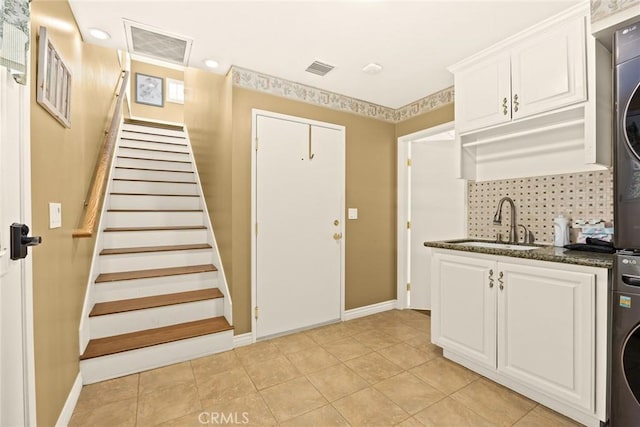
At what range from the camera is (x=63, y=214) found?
1.70 meters

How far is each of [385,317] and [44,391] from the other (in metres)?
2.93

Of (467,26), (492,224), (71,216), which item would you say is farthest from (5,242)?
(492,224)

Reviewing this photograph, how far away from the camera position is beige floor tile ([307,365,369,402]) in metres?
1.98

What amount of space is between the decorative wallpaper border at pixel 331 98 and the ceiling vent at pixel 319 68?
31cm

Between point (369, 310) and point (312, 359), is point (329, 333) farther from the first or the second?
point (369, 310)

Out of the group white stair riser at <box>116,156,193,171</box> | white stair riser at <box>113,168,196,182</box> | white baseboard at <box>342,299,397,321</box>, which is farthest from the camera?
white stair riser at <box>116,156,193,171</box>

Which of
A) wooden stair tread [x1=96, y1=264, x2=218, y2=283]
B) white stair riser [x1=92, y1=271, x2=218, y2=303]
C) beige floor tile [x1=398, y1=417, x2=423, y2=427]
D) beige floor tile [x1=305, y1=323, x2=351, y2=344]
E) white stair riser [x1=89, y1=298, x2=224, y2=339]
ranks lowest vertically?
beige floor tile [x1=305, y1=323, x2=351, y2=344]

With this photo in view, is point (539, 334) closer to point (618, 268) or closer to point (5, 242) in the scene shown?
point (618, 268)

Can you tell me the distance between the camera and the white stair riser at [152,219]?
3.17 meters

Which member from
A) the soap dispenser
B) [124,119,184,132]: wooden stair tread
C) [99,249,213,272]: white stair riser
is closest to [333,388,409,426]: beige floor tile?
the soap dispenser

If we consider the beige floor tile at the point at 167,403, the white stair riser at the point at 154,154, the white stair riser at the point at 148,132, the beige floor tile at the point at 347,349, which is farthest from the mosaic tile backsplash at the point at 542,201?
the white stair riser at the point at 148,132

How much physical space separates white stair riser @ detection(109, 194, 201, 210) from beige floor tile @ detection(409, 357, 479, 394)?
320 cm

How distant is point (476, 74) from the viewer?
2.36m

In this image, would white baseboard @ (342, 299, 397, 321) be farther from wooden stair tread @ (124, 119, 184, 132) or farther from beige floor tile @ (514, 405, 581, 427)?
wooden stair tread @ (124, 119, 184, 132)
